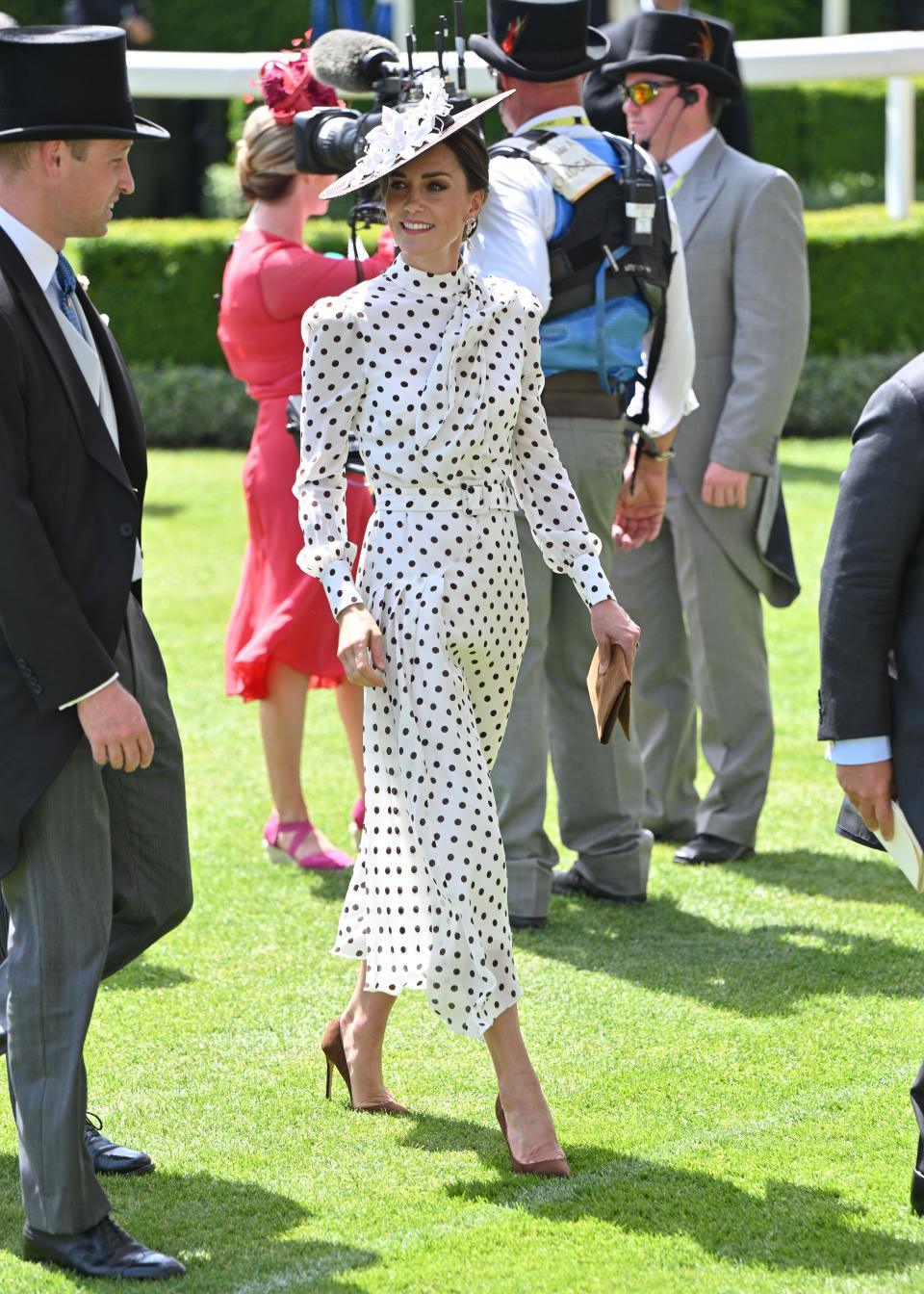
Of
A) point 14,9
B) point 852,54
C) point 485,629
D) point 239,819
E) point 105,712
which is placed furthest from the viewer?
point 14,9

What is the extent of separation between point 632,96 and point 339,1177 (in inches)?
147

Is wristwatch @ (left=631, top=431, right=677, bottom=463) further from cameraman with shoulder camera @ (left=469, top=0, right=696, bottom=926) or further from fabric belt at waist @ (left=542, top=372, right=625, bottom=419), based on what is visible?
fabric belt at waist @ (left=542, top=372, right=625, bottom=419)

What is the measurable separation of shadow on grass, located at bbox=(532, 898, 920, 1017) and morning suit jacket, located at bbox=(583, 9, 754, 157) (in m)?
2.75

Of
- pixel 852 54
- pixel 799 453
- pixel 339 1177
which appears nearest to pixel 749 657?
pixel 339 1177

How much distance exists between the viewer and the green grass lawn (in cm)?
360

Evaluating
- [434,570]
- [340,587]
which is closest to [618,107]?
[434,570]


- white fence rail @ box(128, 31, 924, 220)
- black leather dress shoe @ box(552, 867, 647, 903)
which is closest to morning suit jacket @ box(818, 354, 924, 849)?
black leather dress shoe @ box(552, 867, 647, 903)

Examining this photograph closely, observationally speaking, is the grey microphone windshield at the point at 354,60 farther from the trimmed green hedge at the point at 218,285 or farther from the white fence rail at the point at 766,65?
the trimmed green hedge at the point at 218,285

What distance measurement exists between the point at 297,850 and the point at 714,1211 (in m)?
2.84

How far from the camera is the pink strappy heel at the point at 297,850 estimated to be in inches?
250

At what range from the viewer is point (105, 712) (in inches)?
132

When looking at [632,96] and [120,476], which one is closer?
[120,476]

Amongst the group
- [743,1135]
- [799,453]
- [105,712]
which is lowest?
[799,453]

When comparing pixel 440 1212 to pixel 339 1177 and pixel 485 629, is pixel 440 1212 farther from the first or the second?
pixel 485 629
